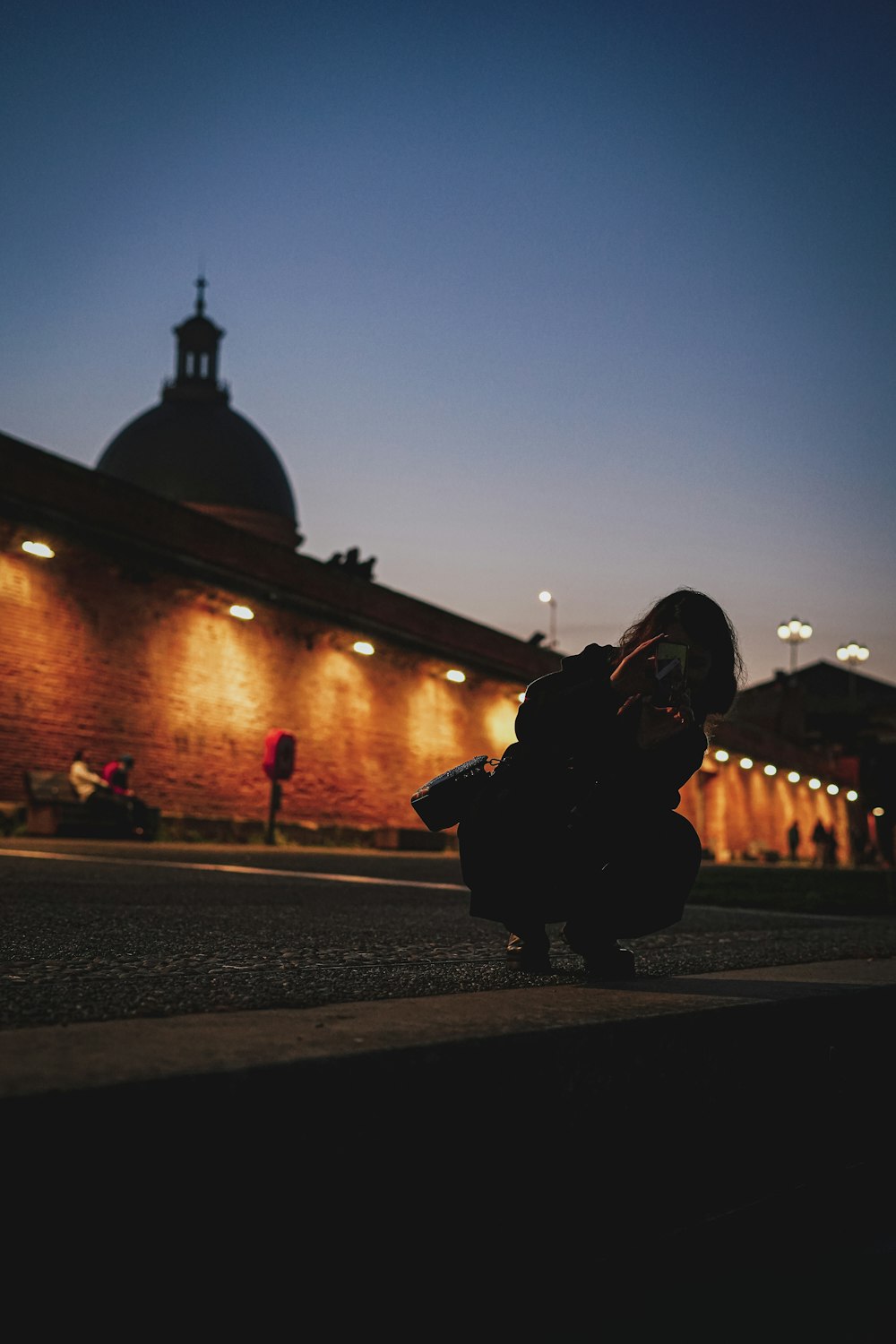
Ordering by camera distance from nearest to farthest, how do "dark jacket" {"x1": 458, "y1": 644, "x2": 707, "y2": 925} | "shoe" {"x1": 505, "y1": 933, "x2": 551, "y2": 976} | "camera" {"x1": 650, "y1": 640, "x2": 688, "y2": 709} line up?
"camera" {"x1": 650, "y1": 640, "x2": 688, "y2": 709}, "dark jacket" {"x1": 458, "y1": 644, "x2": 707, "y2": 925}, "shoe" {"x1": 505, "y1": 933, "x2": 551, "y2": 976}

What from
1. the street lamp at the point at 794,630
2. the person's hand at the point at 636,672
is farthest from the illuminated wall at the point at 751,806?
the person's hand at the point at 636,672

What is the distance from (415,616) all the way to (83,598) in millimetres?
8946

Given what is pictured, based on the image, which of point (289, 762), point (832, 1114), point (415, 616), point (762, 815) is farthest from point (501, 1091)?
point (762, 815)

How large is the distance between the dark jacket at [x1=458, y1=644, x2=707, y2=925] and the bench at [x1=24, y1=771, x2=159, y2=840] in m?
13.0

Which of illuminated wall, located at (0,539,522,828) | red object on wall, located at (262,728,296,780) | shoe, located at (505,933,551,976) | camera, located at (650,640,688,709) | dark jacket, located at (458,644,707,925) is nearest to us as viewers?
camera, located at (650,640,688,709)

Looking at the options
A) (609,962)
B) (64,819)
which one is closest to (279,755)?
(64,819)

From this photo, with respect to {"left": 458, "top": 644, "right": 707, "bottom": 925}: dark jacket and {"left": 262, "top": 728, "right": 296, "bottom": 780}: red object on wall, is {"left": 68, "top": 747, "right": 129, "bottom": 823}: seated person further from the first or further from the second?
{"left": 458, "top": 644, "right": 707, "bottom": 925}: dark jacket

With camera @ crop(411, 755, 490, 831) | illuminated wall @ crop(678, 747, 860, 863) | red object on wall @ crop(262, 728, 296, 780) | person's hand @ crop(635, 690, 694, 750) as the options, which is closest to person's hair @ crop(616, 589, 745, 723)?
person's hand @ crop(635, 690, 694, 750)

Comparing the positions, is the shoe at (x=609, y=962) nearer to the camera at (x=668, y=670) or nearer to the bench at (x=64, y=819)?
the camera at (x=668, y=670)

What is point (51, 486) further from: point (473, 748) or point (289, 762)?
point (473, 748)

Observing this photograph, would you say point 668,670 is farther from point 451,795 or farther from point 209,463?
point 209,463

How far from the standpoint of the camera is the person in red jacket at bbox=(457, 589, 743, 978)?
2.60 metres

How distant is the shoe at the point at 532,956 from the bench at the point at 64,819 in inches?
509

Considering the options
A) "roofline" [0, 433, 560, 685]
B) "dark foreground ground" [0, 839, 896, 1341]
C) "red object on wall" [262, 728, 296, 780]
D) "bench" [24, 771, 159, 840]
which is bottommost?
"dark foreground ground" [0, 839, 896, 1341]
